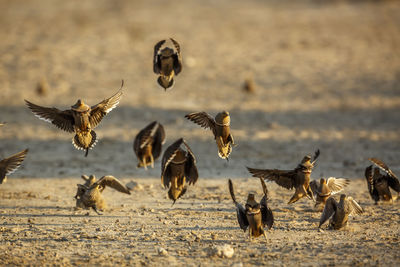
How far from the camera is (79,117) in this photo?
25.7 feet

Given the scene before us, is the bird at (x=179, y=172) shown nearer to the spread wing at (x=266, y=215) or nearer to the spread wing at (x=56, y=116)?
the spread wing at (x=266, y=215)

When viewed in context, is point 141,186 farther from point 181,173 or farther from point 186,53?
point 186,53

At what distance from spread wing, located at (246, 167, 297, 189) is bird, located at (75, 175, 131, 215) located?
2.03 metres

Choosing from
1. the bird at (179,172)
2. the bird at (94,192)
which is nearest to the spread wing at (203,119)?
the bird at (179,172)

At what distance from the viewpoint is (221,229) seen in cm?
794

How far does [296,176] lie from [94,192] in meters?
2.86

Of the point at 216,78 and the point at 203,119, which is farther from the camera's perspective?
the point at 216,78

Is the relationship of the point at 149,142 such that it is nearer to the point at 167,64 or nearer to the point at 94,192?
the point at 167,64

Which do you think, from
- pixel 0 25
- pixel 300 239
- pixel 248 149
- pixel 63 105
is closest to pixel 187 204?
pixel 300 239

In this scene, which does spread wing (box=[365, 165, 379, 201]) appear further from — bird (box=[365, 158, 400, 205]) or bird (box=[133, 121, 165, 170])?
bird (box=[133, 121, 165, 170])

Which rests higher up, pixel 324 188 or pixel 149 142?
pixel 149 142

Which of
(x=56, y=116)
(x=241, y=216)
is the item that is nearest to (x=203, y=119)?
(x=241, y=216)

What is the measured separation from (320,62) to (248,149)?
8.31 m

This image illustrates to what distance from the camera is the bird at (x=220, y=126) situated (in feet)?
25.0
